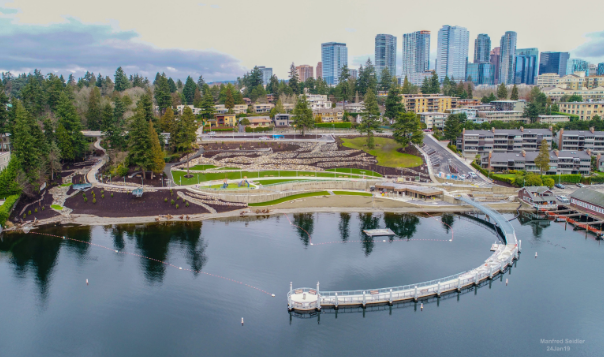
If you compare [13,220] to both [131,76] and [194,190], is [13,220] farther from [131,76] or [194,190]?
[131,76]

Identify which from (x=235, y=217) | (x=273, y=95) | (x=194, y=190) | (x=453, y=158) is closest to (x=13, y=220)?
(x=194, y=190)

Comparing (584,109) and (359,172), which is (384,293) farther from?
(584,109)

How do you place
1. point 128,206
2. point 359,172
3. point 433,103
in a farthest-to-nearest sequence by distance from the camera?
1. point 433,103
2. point 359,172
3. point 128,206

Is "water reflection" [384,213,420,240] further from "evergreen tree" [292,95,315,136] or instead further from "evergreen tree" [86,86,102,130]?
"evergreen tree" [86,86,102,130]

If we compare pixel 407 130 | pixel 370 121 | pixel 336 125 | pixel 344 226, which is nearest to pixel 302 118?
pixel 336 125

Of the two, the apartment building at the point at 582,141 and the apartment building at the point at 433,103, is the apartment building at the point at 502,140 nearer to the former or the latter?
the apartment building at the point at 582,141

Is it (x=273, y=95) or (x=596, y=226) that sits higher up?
(x=273, y=95)
